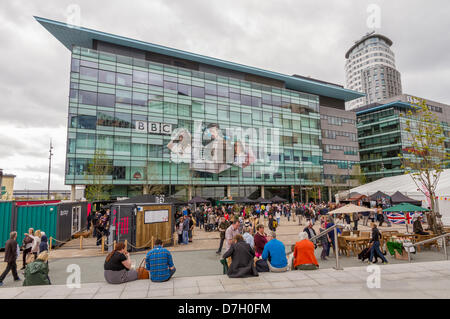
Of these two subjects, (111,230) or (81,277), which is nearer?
(81,277)

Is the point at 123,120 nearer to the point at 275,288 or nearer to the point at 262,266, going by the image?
the point at 262,266

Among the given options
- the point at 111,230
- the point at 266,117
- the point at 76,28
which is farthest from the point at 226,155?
the point at 111,230

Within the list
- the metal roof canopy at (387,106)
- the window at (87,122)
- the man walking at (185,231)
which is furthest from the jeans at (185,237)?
the metal roof canopy at (387,106)

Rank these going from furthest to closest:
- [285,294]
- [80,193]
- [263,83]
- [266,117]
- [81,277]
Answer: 1. [263,83]
2. [266,117]
3. [80,193]
4. [81,277]
5. [285,294]

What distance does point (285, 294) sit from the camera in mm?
5992

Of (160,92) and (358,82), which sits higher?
(358,82)

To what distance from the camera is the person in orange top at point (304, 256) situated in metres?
8.17

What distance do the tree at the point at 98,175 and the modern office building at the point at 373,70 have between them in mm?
132178

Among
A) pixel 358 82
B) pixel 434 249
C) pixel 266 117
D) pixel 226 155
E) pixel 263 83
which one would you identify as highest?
pixel 358 82

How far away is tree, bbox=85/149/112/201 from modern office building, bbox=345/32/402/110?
13218cm

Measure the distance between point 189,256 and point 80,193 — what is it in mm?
32914
